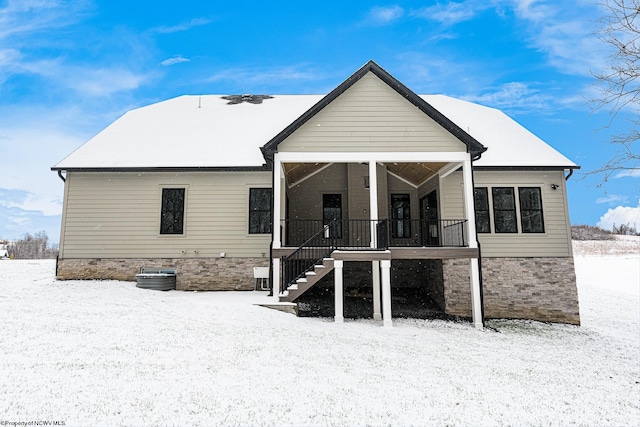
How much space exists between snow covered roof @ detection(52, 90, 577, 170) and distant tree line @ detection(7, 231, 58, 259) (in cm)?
4593

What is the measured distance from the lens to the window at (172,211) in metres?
13.6

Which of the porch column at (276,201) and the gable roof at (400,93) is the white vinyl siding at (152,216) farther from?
the gable roof at (400,93)

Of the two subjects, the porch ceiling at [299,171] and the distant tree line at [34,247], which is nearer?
the porch ceiling at [299,171]

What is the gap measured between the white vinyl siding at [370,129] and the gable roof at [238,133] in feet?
0.76

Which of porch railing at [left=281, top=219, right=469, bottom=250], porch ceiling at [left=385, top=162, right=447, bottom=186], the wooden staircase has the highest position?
porch ceiling at [left=385, top=162, right=447, bottom=186]

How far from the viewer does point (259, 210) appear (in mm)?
13602

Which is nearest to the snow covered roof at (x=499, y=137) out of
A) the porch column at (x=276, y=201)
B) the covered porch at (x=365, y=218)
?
the covered porch at (x=365, y=218)

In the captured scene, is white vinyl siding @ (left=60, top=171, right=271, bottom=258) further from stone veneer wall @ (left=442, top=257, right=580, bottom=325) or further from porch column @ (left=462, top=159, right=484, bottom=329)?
stone veneer wall @ (left=442, top=257, right=580, bottom=325)

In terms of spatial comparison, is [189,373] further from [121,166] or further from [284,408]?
[121,166]

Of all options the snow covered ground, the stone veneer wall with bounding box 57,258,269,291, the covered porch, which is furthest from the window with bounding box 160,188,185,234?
the covered porch

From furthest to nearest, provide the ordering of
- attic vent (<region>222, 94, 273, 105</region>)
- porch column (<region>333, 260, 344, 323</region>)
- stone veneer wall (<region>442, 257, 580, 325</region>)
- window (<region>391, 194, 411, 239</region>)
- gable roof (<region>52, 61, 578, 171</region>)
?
→ 1. attic vent (<region>222, 94, 273, 105</region>)
2. window (<region>391, 194, 411, 239</region>)
3. stone veneer wall (<region>442, 257, 580, 325</region>)
4. gable roof (<region>52, 61, 578, 171</region>)
5. porch column (<region>333, 260, 344, 323</region>)

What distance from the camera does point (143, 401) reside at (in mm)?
4305

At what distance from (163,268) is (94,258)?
2482 millimetres

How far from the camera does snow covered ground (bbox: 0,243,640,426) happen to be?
14.3 feet
